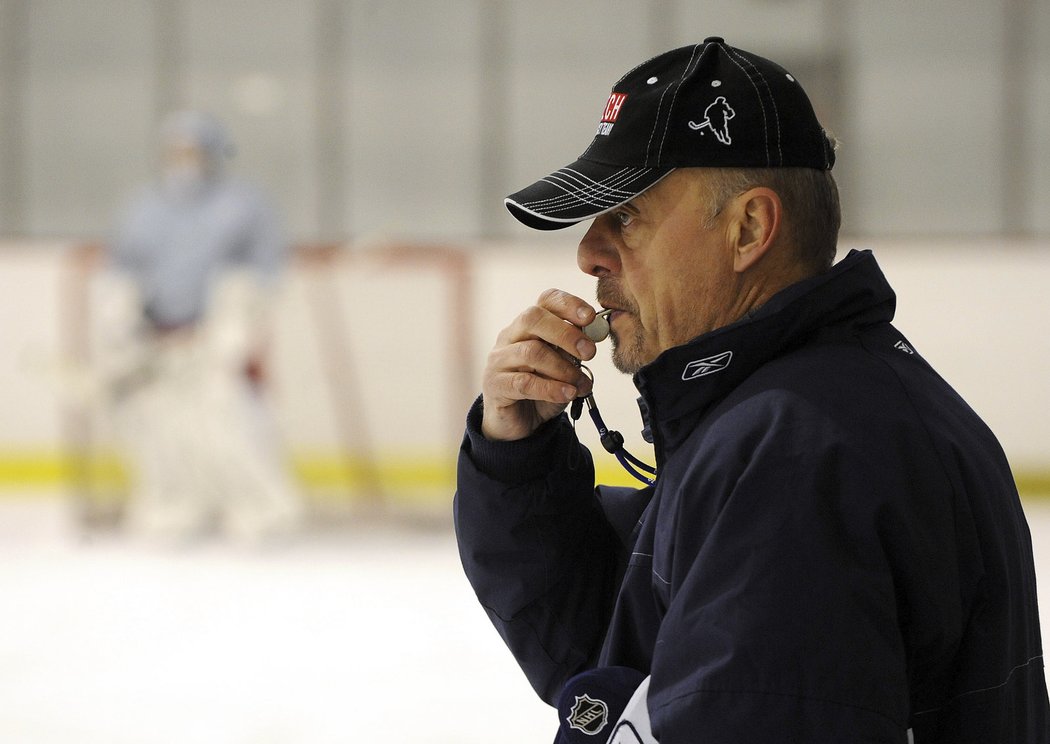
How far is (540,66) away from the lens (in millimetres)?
6715

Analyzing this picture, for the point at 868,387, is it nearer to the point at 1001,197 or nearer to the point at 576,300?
the point at 576,300

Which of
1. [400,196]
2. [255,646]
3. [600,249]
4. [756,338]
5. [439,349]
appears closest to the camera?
[756,338]

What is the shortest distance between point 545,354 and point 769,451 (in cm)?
33

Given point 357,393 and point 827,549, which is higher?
point 827,549

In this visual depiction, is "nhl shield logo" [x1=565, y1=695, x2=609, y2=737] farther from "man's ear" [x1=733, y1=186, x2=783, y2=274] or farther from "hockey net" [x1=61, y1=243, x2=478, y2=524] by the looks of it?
"hockey net" [x1=61, y1=243, x2=478, y2=524]

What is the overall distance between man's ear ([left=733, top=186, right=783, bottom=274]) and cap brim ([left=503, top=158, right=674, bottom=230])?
0.06 m

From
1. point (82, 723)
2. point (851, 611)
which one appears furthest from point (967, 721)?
point (82, 723)

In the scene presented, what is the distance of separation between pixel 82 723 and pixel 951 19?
5360 millimetres

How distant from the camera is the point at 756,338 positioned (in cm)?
89

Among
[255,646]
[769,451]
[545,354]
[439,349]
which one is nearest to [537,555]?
[545,354]

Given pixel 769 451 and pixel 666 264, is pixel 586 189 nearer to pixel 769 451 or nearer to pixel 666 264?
pixel 666 264

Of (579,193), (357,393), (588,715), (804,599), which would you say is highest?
(579,193)

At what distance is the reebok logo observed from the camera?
894 millimetres

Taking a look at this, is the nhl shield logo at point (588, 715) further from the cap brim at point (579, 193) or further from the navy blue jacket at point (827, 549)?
the cap brim at point (579, 193)
